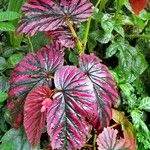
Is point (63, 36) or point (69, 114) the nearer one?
point (69, 114)

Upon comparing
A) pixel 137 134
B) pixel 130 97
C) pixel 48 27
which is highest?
pixel 48 27

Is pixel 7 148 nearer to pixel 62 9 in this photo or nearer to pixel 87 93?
pixel 87 93

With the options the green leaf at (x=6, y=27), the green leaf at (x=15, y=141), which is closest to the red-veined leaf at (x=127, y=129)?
the green leaf at (x=15, y=141)

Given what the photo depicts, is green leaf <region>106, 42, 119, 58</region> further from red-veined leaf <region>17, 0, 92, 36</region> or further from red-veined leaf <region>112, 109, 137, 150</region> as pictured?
red-veined leaf <region>17, 0, 92, 36</region>

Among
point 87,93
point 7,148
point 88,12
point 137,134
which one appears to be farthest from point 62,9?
point 137,134

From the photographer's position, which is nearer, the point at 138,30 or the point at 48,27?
the point at 48,27

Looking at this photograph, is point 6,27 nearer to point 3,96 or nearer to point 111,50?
point 3,96

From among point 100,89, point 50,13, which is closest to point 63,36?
point 50,13

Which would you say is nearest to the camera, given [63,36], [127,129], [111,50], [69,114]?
[69,114]
